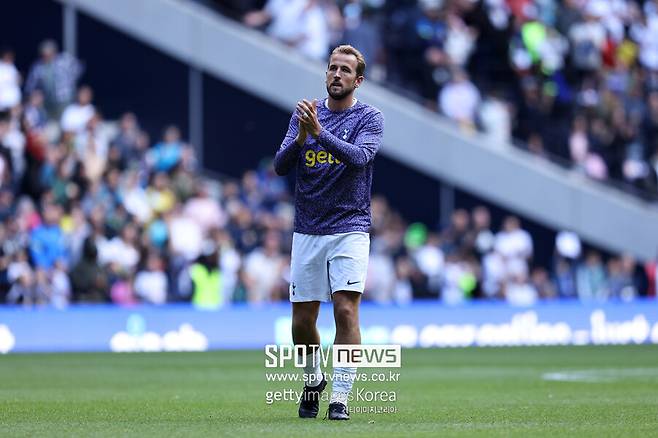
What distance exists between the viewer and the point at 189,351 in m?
21.5

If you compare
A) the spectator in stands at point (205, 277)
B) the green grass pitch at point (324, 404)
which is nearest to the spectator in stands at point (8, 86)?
the spectator in stands at point (205, 277)

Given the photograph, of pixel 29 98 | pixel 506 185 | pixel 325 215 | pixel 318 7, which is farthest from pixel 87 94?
pixel 325 215

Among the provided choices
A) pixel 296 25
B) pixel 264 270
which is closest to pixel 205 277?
pixel 264 270

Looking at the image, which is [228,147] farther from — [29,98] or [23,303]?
[23,303]

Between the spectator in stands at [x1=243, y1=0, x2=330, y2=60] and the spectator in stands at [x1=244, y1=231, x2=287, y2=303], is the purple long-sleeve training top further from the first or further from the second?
the spectator in stands at [x1=243, y1=0, x2=330, y2=60]

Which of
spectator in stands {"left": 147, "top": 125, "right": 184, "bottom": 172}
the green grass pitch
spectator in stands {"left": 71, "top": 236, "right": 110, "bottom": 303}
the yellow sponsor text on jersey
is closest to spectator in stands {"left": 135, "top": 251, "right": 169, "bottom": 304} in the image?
spectator in stands {"left": 71, "top": 236, "right": 110, "bottom": 303}

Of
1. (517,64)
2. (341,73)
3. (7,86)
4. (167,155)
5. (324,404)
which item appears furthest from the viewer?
(517,64)

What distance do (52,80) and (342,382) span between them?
580 inches

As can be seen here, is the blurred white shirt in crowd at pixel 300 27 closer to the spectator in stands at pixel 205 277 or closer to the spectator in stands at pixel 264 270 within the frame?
the spectator in stands at pixel 264 270

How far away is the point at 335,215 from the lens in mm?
10047

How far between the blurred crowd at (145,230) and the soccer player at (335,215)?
11.3m

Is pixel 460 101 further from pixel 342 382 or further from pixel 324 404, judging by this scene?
pixel 342 382

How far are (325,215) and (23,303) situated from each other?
1180cm

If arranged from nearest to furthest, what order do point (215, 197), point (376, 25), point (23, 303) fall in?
1. point (23, 303)
2. point (215, 197)
3. point (376, 25)
